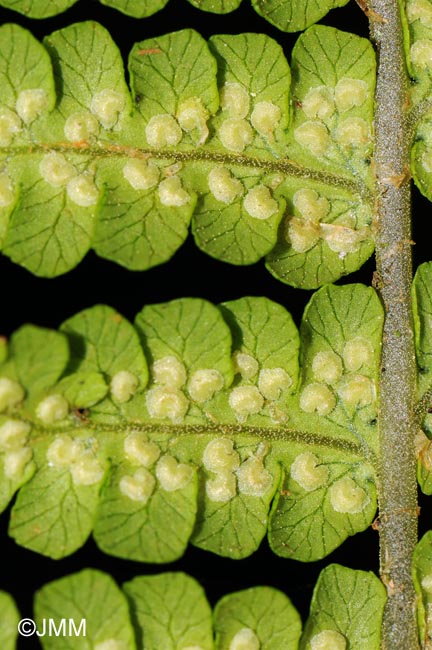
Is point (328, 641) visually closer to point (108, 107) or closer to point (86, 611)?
point (86, 611)

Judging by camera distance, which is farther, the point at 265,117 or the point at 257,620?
the point at 265,117

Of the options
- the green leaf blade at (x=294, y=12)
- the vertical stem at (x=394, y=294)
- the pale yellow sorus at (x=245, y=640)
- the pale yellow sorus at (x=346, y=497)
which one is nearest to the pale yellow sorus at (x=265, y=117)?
the green leaf blade at (x=294, y=12)

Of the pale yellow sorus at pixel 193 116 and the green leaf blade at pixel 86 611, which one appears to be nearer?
the green leaf blade at pixel 86 611

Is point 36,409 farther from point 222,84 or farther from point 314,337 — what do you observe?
point 222,84

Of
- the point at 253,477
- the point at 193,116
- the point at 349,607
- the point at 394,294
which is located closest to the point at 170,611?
the point at 253,477

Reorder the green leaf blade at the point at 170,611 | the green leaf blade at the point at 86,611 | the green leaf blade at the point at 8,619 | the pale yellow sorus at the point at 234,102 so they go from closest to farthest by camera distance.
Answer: the green leaf blade at the point at 8,619 < the green leaf blade at the point at 86,611 < the green leaf blade at the point at 170,611 < the pale yellow sorus at the point at 234,102

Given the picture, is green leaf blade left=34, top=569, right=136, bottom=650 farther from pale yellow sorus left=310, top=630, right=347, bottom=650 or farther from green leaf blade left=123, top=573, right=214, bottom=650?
pale yellow sorus left=310, top=630, right=347, bottom=650

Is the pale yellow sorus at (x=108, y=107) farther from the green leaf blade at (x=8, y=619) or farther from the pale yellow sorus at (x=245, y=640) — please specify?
the pale yellow sorus at (x=245, y=640)

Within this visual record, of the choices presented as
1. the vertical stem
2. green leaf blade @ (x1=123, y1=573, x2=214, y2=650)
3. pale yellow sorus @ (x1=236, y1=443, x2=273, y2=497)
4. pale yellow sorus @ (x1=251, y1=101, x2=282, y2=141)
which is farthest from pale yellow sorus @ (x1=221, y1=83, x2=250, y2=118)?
green leaf blade @ (x1=123, y1=573, x2=214, y2=650)

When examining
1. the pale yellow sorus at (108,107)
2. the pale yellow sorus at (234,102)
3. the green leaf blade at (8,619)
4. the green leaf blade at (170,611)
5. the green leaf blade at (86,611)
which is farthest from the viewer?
the pale yellow sorus at (234,102)

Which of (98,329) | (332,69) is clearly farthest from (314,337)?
(332,69)
